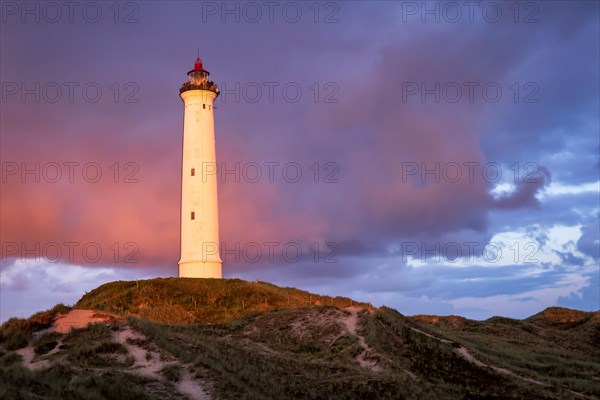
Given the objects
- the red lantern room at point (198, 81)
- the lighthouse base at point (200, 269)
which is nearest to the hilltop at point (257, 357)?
the lighthouse base at point (200, 269)

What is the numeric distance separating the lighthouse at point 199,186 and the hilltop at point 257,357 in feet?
28.2

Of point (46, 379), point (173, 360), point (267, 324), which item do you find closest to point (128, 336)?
point (173, 360)

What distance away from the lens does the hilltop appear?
23.0 metres

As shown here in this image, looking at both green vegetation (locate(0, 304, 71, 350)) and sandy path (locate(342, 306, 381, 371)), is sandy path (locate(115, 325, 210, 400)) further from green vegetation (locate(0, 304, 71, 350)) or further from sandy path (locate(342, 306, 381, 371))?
sandy path (locate(342, 306, 381, 371))

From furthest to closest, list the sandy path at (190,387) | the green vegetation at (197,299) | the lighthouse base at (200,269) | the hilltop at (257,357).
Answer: the lighthouse base at (200,269) < the green vegetation at (197,299) < the hilltop at (257,357) < the sandy path at (190,387)

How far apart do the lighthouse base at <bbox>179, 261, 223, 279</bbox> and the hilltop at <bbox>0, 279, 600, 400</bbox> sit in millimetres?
7978

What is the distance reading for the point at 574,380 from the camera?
3309 cm

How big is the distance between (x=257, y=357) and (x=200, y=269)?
84.3ft

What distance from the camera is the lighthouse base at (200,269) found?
5303 centimetres

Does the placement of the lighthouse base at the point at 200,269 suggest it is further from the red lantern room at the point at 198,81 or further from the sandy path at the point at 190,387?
the sandy path at the point at 190,387

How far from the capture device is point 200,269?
53.0 m

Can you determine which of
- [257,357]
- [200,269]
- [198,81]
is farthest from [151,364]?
[198,81]

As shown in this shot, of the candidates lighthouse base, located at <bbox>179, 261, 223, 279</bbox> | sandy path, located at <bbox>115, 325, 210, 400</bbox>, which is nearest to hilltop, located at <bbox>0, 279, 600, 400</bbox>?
sandy path, located at <bbox>115, 325, 210, 400</bbox>

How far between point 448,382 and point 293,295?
20417 mm
